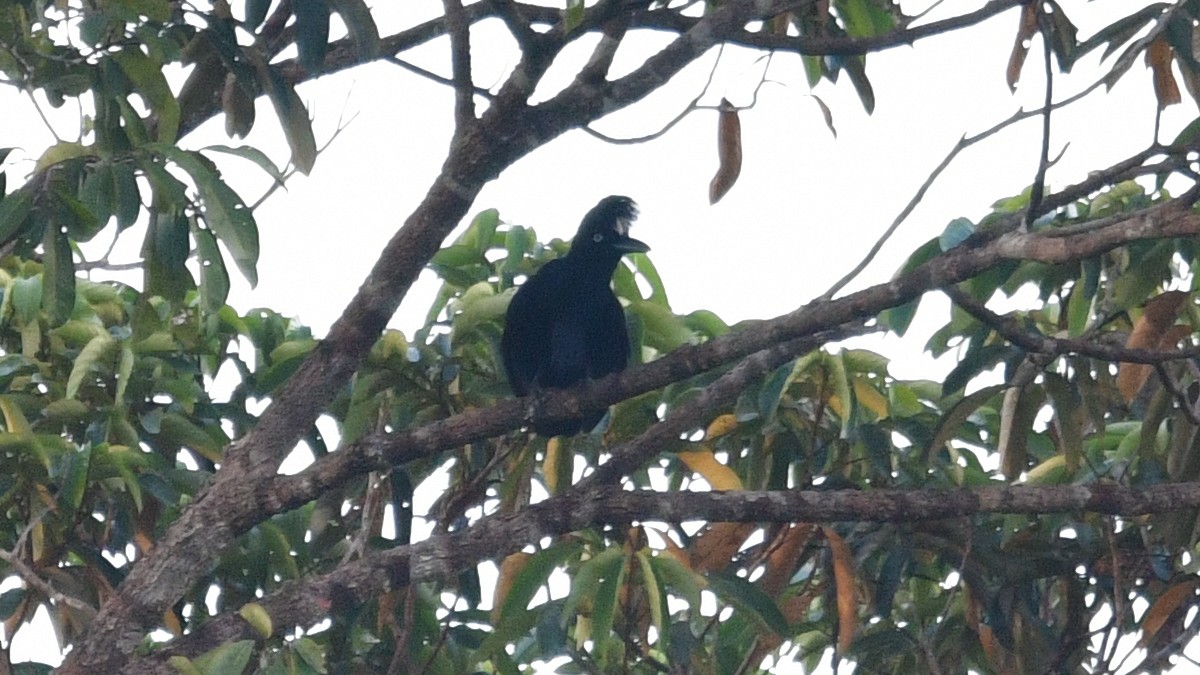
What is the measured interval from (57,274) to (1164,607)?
7.82 ft

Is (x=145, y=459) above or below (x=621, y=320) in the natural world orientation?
below

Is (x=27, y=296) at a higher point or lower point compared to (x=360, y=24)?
lower

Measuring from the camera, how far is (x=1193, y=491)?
109 inches

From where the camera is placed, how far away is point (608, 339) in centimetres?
442

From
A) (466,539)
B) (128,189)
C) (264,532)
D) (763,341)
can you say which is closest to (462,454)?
(264,532)

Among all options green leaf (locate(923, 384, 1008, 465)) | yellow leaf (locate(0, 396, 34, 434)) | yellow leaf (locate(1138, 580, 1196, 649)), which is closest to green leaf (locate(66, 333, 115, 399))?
yellow leaf (locate(0, 396, 34, 434))

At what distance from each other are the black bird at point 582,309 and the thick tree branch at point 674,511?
1.29 m

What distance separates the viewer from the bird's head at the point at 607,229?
444 centimetres

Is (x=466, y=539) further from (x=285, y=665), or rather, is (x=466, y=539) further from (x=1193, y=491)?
(x=1193, y=491)

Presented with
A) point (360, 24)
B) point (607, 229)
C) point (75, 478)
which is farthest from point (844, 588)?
point (607, 229)

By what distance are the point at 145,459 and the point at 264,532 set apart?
32cm

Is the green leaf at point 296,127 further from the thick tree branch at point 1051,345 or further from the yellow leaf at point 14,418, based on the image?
the thick tree branch at point 1051,345

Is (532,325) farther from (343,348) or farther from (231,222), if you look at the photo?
(231,222)

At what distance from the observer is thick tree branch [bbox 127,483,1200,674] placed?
109 inches
